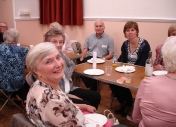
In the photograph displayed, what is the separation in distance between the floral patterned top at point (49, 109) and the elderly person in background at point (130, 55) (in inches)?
73.7

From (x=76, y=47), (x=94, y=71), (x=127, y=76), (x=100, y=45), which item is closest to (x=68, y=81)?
(x=94, y=71)

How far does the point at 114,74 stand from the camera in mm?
2412

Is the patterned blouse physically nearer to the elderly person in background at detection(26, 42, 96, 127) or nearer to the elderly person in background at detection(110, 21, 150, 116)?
the elderly person in background at detection(110, 21, 150, 116)

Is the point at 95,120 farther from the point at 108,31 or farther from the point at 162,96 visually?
the point at 108,31

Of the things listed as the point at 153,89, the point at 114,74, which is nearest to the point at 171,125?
the point at 153,89

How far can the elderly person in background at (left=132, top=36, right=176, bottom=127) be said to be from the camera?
1303 millimetres

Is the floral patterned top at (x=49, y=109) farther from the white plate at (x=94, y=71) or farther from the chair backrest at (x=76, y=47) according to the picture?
the chair backrest at (x=76, y=47)

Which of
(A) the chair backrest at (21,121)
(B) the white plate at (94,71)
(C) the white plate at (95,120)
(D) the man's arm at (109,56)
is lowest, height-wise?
(C) the white plate at (95,120)

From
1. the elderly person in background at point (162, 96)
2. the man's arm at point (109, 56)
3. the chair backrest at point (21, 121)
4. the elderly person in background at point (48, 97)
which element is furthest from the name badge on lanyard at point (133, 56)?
the chair backrest at point (21, 121)

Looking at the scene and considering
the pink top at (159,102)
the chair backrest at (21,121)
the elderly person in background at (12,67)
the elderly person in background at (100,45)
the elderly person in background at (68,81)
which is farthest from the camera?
the elderly person in background at (100,45)

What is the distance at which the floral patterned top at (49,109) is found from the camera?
116 centimetres

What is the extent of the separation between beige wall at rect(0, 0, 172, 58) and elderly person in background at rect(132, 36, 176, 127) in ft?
8.32

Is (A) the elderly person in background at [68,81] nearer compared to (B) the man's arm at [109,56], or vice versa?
(A) the elderly person in background at [68,81]

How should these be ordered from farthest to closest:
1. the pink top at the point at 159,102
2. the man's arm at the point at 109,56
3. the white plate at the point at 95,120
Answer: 1. the man's arm at the point at 109,56
2. the white plate at the point at 95,120
3. the pink top at the point at 159,102
